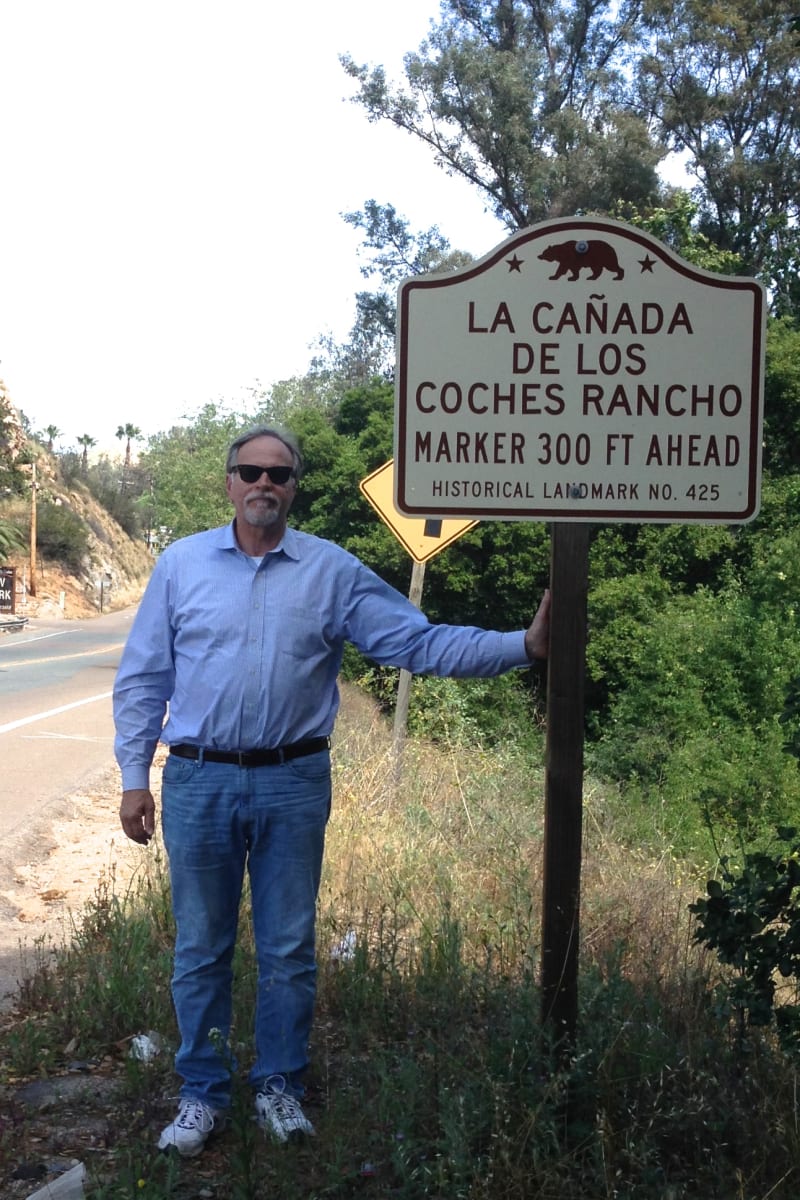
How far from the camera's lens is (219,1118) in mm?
3604

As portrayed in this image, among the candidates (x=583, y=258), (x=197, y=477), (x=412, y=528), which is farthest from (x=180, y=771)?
(x=197, y=477)

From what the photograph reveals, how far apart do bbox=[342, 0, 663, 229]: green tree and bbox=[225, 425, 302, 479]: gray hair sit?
26938 mm

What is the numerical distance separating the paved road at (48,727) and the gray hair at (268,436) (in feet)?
17.5

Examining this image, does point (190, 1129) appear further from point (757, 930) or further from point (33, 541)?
point (33, 541)

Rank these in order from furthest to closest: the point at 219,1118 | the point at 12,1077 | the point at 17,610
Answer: the point at 17,610 < the point at 12,1077 < the point at 219,1118

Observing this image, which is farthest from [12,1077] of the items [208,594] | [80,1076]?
[208,594]

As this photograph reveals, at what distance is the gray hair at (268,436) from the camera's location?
3.77 m

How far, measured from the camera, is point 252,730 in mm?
3584

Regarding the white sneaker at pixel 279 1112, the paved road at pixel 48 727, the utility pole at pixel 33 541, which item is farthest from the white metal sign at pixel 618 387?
the utility pole at pixel 33 541

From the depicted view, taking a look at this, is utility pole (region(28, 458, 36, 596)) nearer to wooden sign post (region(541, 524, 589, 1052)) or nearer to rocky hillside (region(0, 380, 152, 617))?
rocky hillside (region(0, 380, 152, 617))

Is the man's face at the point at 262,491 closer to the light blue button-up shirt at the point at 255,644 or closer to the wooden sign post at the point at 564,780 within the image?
the light blue button-up shirt at the point at 255,644

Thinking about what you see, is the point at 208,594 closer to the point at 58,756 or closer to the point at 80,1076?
the point at 80,1076

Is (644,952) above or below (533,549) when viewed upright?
below

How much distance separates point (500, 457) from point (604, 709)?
14.0m
